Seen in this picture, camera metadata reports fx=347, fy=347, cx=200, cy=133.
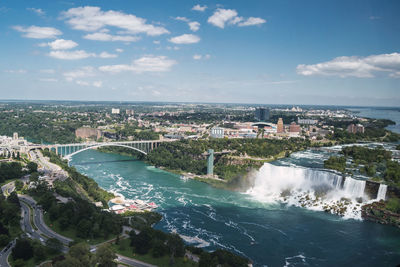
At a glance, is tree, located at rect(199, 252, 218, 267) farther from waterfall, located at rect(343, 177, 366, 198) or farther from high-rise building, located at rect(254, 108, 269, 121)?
high-rise building, located at rect(254, 108, 269, 121)

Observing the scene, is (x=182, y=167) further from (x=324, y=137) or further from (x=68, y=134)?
(x=68, y=134)

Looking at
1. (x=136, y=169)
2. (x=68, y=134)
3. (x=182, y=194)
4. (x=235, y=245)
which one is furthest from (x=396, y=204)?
(x=68, y=134)

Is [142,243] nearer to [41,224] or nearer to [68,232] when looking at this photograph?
[68,232]

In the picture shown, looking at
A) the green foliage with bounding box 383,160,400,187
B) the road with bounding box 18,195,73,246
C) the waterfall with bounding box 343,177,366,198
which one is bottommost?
the road with bounding box 18,195,73,246

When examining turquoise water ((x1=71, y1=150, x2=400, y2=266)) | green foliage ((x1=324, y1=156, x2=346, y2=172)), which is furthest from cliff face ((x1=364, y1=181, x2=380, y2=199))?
green foliage ((x1=324, y1=156, x2=346, y2=172))

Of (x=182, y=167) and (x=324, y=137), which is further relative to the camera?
(x=324, y=137)

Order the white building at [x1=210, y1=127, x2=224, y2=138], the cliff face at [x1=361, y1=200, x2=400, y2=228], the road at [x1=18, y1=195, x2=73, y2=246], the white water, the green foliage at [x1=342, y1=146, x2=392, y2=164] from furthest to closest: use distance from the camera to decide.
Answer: the white building at [x1=210, y1=127, x2=224, y2=138] < the green foliage at [x1=342, y1=146, x2=392, y2=164] < the white water < the cliff face at [x1=361, y1=200, x2=400, y2=228] < the road at [x1=18, y1=195, x2=73, y2=246]

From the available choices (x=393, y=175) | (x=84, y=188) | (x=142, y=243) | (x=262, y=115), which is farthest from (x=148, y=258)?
(x=262, y=115)
